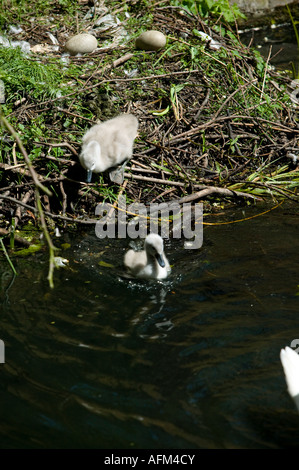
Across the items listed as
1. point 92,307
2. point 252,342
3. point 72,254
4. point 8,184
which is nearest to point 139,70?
point 8,184

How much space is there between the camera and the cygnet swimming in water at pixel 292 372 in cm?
292

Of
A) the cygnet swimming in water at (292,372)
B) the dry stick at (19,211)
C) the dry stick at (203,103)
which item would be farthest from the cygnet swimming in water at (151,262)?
the dry stick at (203,103)

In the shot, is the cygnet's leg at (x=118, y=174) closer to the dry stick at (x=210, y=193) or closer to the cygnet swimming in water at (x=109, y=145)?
the cygnet swimming in water at (x=109, y=145)

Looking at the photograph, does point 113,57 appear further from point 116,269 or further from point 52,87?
point 116,269

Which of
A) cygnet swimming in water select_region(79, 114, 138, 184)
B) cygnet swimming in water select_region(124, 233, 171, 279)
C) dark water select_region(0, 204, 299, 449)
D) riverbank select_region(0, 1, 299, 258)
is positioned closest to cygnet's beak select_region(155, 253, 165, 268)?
cygnet swimming in water select_region(124, 233, 171, 279)

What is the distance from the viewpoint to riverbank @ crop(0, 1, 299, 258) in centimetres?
538

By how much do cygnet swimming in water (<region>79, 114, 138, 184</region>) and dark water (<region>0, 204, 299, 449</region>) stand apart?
2.30ft

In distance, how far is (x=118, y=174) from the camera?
17.9 ft

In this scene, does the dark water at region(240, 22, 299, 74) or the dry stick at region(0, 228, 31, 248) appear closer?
the dry stick at region(0, 228, 31, 248)

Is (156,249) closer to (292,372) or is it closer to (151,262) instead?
(151,262)

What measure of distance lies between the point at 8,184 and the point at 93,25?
2979mm

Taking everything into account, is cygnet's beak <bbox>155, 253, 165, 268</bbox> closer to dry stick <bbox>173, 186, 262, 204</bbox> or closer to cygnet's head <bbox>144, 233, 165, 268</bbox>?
cygnet's head <bbox>144, 233, 165, 268</bbox>

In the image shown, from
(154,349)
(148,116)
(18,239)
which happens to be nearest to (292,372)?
(154,349)

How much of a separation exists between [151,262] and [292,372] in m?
1.72
